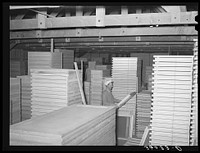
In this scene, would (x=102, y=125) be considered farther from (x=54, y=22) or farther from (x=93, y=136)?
(x=54, y=22)

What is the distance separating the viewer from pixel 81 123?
13.3 feet

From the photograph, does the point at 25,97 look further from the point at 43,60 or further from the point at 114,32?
the point at 114,32

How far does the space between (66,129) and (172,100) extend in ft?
9.32

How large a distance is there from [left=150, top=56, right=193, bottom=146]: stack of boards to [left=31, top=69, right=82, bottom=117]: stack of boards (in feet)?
8.83

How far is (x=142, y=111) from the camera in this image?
10.5 metres

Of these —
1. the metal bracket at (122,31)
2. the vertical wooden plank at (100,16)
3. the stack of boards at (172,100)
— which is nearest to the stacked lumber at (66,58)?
the metal bracket at (122,31)

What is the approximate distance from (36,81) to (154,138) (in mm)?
3950

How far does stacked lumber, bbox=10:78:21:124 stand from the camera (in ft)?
28.0

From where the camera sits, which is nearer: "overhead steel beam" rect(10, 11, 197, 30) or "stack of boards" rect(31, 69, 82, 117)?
"overhead steel beam" rect(10, 11, 197, 30)

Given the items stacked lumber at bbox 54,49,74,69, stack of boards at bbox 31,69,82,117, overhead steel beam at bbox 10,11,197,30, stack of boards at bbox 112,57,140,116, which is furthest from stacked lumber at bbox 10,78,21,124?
stack of boards at bbox 112,57,140,116

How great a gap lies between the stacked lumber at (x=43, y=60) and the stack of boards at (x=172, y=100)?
17.8 feet

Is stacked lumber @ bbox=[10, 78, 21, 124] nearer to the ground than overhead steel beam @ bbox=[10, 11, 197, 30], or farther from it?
nearer to the ground

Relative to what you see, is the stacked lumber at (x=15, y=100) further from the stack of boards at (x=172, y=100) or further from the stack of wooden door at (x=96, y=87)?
the stack of boards at (x=172, y=100)

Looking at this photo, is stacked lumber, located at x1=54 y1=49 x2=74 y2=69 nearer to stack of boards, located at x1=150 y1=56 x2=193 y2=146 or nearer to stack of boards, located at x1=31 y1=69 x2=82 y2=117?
stack of boards, located at x1=31 y1=69 x2=82 y2=117
